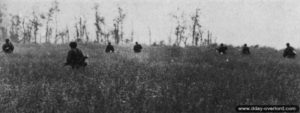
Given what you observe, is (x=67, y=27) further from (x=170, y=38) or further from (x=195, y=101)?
(x=195, y=101)

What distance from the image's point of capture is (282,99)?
7.89 metres

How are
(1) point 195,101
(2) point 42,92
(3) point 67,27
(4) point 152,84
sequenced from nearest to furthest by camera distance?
(1) point 195,101, (2) point 42,92, (4) point 152,84, (3) point 67,27

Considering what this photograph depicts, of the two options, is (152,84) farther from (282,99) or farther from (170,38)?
(170,38)

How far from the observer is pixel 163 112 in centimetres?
631

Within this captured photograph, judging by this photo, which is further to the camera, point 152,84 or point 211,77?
point 211,77

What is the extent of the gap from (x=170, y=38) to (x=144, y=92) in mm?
99641

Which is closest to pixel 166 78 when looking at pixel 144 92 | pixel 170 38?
pixel 144 92

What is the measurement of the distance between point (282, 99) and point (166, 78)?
3.56 m

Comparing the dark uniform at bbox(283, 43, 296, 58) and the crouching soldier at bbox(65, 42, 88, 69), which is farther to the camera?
the dark uniform at bbox(283, 43, 296, 58)

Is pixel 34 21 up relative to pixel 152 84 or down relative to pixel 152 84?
up

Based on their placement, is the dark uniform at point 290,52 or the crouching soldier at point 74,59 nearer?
the crouching soldier at point 74,59

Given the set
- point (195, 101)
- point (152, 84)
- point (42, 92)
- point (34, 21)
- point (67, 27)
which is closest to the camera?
point (195, 101)

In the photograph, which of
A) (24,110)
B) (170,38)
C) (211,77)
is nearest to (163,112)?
(24,110)

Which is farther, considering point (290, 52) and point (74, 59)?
point (290, 52)
